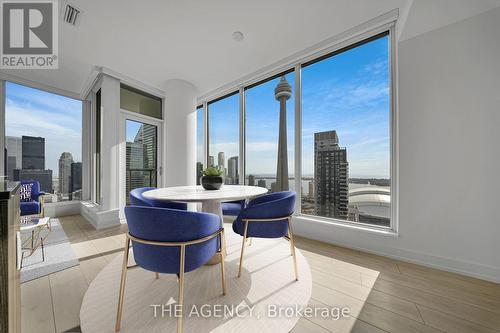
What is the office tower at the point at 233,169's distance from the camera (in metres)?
4.17

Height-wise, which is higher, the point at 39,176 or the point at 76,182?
the point at 39,176

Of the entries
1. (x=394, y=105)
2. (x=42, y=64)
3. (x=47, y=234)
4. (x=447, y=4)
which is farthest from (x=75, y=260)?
(x=447, y=4)

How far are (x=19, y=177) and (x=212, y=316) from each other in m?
4.93

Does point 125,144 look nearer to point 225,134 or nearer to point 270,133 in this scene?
point 225,134

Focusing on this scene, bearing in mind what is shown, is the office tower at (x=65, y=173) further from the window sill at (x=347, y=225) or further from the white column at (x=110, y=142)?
the window sill at (x=347, y=225)

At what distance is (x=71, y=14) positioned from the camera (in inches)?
88.8

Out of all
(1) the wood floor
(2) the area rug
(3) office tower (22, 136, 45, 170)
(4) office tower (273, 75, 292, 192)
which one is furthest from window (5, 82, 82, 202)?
(4) office tower (273, 75, 292, 192)

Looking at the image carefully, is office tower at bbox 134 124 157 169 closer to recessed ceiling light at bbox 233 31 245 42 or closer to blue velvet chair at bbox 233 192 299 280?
recessed ceiling light at bbox 233 31 245 42

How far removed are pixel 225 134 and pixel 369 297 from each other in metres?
3.73

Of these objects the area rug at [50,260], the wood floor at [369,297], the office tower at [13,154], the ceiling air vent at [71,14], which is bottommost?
the wood floor at [369,297]

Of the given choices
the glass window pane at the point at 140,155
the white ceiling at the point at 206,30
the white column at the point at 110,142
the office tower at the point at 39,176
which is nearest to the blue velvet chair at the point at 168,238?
the white ceiling at the point at 206,30

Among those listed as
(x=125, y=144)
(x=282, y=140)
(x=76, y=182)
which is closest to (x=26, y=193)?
(x=76, y=182)

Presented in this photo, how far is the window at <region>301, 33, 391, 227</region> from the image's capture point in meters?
2.46

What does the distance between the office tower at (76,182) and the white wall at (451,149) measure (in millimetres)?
5973
